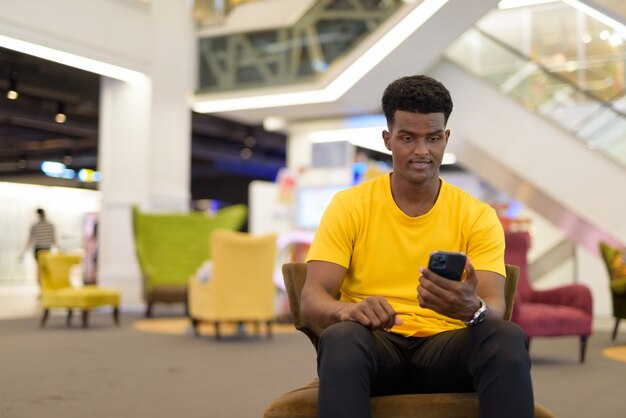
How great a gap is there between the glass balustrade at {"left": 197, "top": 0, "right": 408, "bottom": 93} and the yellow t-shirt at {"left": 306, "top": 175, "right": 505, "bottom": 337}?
25.2 feet

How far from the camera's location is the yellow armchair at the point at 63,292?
721 centimetres

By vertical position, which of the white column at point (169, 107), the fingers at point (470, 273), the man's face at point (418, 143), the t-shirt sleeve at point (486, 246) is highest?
the white column at point (169, 107)

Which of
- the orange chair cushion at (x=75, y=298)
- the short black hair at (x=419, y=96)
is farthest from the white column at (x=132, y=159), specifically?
the short black hair at (x=419, y=96)

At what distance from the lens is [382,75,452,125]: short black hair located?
1775 mm

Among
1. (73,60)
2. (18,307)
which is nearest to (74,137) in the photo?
(18,307)

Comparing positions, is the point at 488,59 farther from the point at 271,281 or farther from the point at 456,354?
the point at 456,354

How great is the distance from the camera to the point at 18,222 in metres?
17.5

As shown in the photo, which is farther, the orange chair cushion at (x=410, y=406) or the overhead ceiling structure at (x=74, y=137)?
the overhead ceiling structure at (x=74, y=137)

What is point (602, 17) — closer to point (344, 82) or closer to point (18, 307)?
point (344, 82)

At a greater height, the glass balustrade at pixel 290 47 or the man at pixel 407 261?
the glass balustrade at pixel 290 47

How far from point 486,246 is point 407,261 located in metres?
0.20

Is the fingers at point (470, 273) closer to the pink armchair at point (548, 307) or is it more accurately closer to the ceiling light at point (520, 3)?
the pink armchair at point (548, 307)

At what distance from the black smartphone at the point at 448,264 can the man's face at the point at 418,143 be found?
0.33 meters

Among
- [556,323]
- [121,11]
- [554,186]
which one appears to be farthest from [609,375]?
[121,11]
